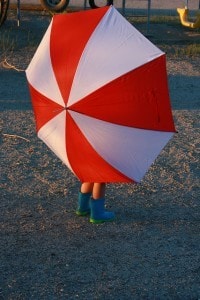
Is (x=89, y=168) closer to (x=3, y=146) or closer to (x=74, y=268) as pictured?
(x=74, y=268)

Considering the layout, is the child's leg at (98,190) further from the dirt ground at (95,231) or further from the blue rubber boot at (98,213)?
the dirt ground at (95,231)

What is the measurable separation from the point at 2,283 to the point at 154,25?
40.0 ft

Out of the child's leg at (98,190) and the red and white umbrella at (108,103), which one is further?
the child's leg at (98,190)

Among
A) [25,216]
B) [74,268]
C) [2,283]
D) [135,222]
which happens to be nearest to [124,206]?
[135,222]

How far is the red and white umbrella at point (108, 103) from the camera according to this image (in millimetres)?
5000

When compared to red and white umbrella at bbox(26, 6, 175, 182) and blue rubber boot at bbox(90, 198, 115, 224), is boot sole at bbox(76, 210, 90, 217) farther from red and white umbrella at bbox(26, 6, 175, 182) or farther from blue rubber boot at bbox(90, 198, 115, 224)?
red and white umbrella at bbox(26, 6, 175, 182)

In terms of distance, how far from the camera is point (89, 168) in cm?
506

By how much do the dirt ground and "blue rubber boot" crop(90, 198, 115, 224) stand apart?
0.17 ft

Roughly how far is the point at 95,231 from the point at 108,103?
3.37 ft

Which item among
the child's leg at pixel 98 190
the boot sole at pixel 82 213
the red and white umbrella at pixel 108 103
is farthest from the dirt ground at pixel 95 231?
the red and white umbrella at pixel 108 103

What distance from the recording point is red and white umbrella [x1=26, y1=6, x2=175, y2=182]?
16.4ft

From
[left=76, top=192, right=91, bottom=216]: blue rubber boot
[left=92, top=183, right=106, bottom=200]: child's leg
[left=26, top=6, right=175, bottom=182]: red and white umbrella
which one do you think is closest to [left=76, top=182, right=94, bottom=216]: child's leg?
[left=76, top=192, right=91, bottom=216]: blue rubber boot

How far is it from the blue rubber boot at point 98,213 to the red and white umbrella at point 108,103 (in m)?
0.53

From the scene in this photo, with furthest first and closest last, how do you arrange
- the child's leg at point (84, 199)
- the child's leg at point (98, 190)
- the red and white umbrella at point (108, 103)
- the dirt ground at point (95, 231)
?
the child's leg at point (84, 199)
the child's leg at point (98, 190)
the red and white umbrella at point (108, 103)
the dirt ground at point (95, 231)
